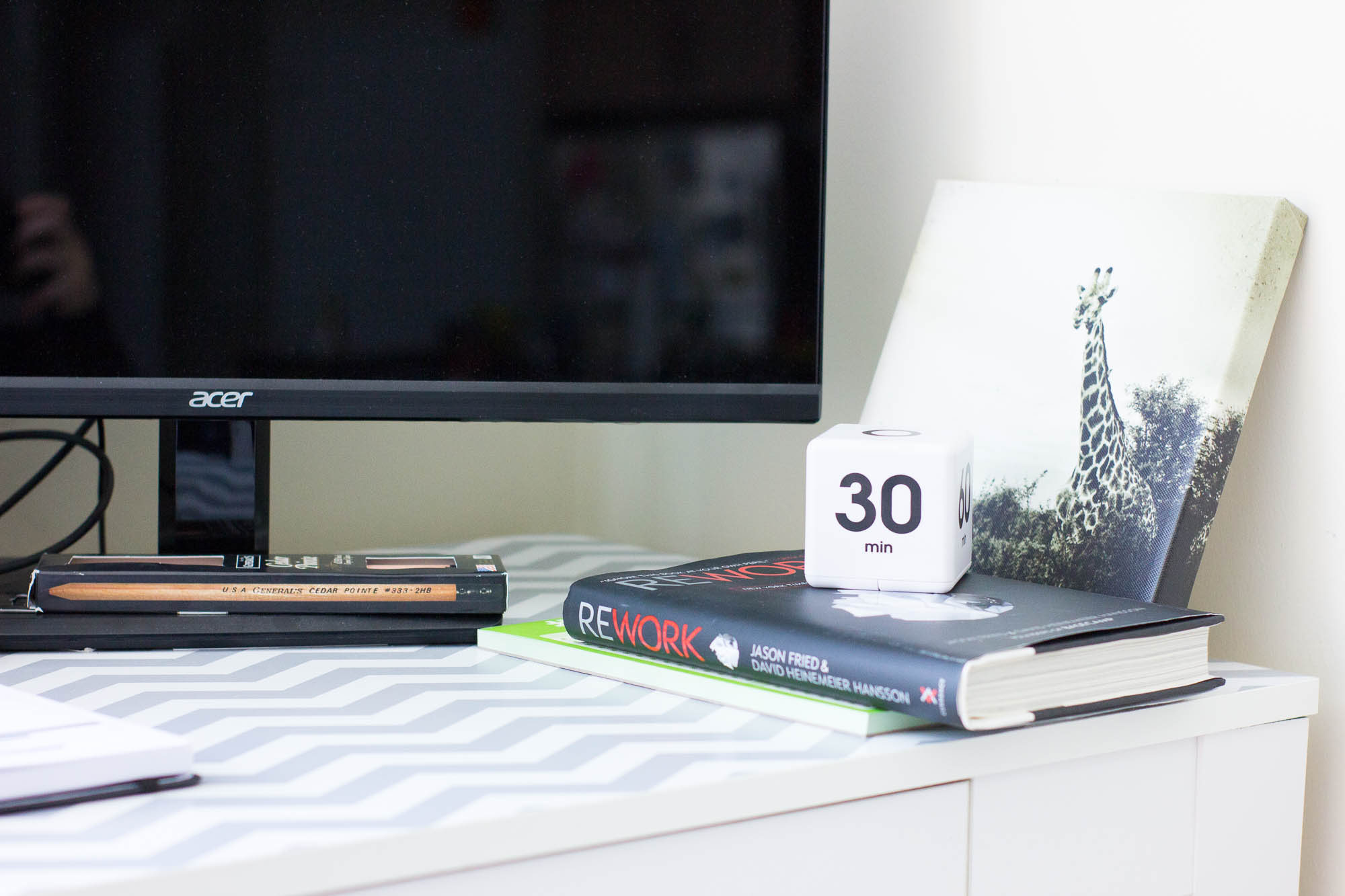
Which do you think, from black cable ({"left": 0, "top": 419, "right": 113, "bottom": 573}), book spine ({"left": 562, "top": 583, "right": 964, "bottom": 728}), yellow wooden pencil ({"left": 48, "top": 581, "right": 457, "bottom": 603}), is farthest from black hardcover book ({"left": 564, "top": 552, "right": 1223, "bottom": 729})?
black cable ({"left": 0, "top": 419, "right": 113, "bottom": 573})

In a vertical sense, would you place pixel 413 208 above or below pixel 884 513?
above

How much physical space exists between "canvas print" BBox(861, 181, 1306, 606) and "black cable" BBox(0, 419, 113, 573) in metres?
0.59

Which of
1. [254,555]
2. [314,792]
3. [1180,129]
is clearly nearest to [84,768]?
[314,792]

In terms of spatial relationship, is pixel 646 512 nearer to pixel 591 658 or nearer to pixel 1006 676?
pixel 591 658

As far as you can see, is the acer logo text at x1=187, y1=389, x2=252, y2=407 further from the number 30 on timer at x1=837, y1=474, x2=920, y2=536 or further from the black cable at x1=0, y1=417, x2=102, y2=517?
the number 30 on timer at x1=837, y1=474, x2=920, y2=536

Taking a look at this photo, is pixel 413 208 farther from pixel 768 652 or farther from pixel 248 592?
pixel 768 652

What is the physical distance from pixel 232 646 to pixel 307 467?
508mm

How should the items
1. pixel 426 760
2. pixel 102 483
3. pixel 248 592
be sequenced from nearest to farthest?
pixel 426 760
pixel 248 592
pixel 102 483

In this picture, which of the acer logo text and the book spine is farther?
the acer logo text

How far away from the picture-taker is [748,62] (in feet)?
2.73

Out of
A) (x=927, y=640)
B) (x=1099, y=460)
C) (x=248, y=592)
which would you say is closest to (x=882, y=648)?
(x=927, y=640)

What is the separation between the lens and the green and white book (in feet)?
1.75

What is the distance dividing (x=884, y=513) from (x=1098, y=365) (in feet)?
0.62

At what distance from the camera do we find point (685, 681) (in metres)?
0.60
